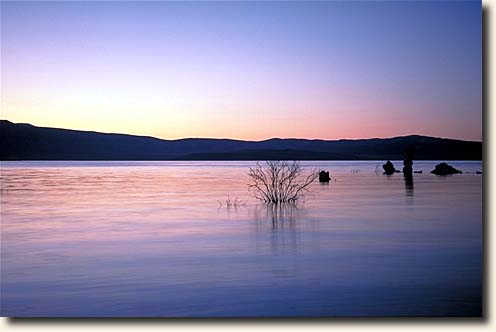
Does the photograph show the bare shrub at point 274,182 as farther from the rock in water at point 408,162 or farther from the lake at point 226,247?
the rock in water at point 408,162

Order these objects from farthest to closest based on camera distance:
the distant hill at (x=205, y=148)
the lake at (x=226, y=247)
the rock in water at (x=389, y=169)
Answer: the rock in water at (x=389, y=169), the distant hill at (x=205, y=148), the lake at (x=226, y=247)

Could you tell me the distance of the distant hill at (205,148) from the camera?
5.10m

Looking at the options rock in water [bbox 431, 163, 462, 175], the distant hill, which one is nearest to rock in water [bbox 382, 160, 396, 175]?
rock in water [bbox 431, 163, 462, 175]

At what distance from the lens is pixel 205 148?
5.48 metres

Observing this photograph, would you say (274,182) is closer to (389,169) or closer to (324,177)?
(324,177)

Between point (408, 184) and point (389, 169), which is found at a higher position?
point (389, 169)

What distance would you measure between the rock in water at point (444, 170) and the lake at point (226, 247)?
8 centimetres

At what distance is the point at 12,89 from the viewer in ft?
14.9

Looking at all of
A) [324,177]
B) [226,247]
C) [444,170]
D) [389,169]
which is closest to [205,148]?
[226,247]

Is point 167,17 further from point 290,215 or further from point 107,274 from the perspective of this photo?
point 290,215

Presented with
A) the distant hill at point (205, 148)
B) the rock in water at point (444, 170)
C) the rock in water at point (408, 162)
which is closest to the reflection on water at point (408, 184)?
the rock in water at point (408, 162)

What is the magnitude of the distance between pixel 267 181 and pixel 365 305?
3.35 metres

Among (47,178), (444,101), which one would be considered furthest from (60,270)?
(444,101)

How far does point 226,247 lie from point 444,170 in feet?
6.68
